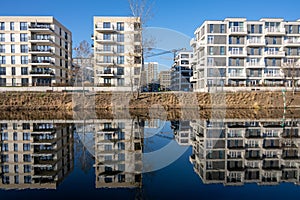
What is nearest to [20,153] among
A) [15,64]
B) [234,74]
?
[15,64]

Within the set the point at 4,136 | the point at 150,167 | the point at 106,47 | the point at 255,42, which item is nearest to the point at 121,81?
the point at 106,47

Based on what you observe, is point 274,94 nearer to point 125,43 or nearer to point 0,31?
point 125,43

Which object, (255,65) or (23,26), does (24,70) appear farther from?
(255,65)

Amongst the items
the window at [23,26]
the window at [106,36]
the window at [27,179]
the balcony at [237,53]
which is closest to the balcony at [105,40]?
the window at [106,36]

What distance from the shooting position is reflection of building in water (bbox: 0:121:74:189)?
5297mm

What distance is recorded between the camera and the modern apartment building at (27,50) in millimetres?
33781

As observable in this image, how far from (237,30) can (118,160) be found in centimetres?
3573

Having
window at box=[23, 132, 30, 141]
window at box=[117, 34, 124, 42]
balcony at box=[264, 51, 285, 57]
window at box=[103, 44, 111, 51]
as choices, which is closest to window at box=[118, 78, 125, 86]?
window at box=[103, 44, 111, 51]

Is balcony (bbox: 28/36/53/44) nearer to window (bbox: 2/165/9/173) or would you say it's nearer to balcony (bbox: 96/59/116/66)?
balcony (bbox: 96/59/116/66)

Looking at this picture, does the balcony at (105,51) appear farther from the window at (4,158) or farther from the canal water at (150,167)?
the window at (4,158)

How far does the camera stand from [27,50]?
34.3 meters

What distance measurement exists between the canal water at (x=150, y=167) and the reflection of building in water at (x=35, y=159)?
2cm

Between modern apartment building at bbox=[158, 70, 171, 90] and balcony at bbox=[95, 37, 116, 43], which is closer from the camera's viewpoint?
balcony at bbox=[95, 37, 116, 43]

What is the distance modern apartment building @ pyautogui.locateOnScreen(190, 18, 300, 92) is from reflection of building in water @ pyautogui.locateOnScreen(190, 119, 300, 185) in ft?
87.6
